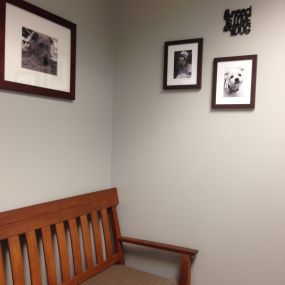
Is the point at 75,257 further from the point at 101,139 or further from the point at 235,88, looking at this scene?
the point at 235,88

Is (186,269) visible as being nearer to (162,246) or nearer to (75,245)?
(162,246)

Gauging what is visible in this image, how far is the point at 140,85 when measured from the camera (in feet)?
7.08

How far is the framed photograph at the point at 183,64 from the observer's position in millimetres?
1953

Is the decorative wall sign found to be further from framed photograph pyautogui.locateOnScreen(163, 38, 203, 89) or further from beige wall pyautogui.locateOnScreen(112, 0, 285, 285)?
framed photograph pyautogui.locateOnScreen(163, 38, 203, 89)

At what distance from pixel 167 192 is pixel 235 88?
0.76m

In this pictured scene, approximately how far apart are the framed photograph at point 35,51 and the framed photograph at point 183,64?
577 mm

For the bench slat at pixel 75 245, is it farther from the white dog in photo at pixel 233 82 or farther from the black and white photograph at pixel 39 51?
the white dog in photo at pixel 233 82

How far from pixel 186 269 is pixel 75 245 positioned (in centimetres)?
66

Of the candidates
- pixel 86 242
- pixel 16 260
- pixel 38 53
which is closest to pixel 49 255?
pixel 16 260

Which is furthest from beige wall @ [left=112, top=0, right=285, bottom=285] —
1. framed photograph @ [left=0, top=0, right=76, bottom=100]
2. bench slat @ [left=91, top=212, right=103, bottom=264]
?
framed photograph @ [left=0, top=0, right=76, bottom=100]

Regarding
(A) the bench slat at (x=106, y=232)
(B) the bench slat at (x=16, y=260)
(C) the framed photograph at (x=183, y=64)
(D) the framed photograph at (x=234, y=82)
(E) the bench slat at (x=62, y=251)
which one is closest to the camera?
(B) the bench slat at (x=16, y=260)

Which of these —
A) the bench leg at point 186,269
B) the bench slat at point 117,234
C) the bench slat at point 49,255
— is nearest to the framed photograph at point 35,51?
the bench slat at point 49,255

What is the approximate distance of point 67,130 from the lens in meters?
1.88

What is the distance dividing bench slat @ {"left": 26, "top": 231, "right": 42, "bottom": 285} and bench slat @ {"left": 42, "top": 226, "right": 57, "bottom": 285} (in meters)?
0.05
